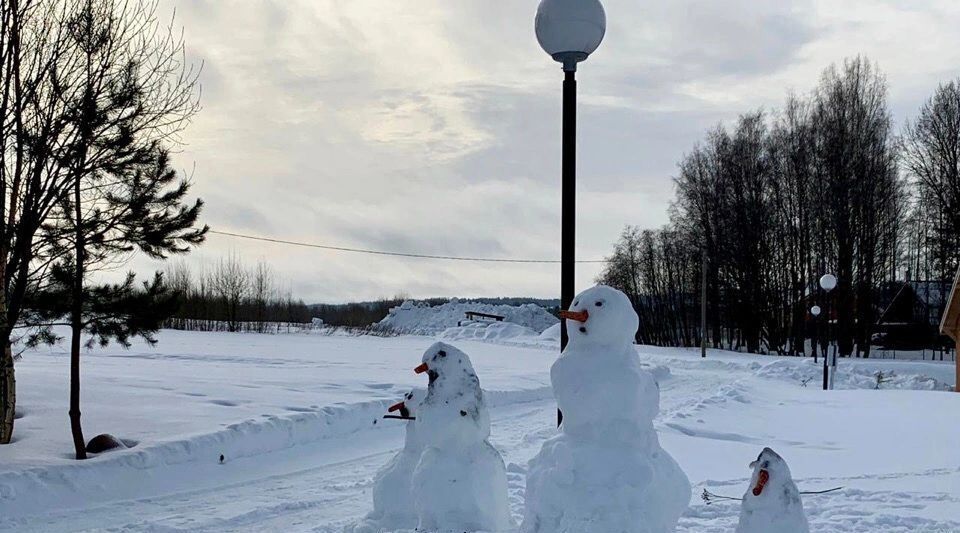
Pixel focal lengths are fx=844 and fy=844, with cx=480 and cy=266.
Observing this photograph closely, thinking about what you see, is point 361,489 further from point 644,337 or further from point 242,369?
point 644,337

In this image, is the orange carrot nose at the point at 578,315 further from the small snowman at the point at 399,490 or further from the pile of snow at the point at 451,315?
the pile of snow at the point at 451,315

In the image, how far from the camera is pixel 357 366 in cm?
2092

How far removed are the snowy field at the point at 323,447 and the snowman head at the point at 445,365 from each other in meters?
1.63

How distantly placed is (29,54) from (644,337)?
48903mm

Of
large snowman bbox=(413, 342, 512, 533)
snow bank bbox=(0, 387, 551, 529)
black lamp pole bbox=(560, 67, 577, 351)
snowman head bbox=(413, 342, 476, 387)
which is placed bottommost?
snow bank bbox=(0, 387, 551, 529)

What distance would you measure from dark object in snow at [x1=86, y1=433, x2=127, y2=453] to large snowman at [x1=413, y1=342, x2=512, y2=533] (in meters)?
4.84

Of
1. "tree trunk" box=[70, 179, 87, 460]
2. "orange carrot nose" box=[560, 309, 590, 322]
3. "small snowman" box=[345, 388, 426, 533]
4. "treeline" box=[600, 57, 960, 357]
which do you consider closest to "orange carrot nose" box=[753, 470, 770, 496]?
"orange carrot nose" box=[560, 309, 590, 322]

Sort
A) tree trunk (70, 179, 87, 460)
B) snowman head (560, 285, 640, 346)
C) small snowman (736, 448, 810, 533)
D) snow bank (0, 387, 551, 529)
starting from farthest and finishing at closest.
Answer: tree trunk (70, 179, 87, 460) → snow bank (0, 387, 551, 529) → snowman head (560, 285, 640, 346) → small snowman (736, 448, 810, 533)

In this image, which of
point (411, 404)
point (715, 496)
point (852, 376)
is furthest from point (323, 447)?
point (852, 376)

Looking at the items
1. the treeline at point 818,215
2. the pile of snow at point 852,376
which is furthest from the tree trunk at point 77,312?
the treeline at point 818,215

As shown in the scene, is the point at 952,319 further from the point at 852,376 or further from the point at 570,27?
the point at 570,27

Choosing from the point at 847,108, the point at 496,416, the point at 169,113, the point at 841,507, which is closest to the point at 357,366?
the point at 496,416

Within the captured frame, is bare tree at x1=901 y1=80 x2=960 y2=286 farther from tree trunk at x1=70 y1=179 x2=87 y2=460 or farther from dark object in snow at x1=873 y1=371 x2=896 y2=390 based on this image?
tree trunk at x1=70 y1=179 x2=87 y2=460

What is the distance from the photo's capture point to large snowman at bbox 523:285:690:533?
4.48 m
